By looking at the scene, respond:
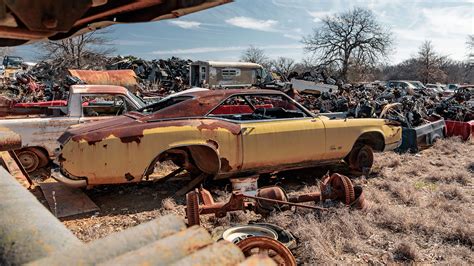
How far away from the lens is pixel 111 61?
3148 cm

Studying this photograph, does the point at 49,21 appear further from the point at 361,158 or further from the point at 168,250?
the point at 361,158

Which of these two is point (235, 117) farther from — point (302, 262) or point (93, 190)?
point (302, 262)

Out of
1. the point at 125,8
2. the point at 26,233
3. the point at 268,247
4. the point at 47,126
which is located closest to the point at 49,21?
the point at 125,8

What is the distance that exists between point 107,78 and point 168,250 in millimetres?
19952

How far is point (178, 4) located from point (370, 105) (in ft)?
29.0

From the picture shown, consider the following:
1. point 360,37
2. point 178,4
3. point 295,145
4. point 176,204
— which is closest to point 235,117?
point 295,145

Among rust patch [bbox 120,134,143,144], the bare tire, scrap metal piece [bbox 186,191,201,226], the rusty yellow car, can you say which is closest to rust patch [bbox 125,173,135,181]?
the rusty yellow car

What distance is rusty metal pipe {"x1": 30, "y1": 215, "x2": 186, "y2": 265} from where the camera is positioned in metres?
0.75

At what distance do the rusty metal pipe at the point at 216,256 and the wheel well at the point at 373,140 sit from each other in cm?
563

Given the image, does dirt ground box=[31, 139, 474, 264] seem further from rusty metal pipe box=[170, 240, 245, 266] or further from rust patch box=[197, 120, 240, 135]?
rusty metal pipe box=[170, 240, 245, 266]

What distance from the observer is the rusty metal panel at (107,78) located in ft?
62.2

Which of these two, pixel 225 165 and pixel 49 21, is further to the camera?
pixel 225 165

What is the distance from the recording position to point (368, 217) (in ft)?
14.0

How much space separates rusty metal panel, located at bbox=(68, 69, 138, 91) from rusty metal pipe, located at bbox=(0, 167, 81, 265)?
18455mm
